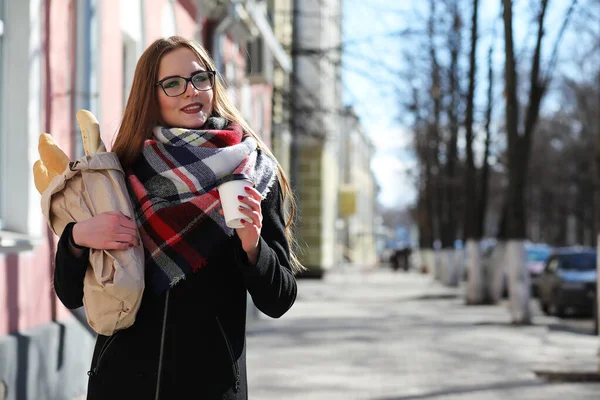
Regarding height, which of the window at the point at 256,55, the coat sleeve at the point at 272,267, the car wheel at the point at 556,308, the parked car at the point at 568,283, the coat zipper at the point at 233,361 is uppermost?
the window at the point at 256,55

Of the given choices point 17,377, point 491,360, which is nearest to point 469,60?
point 491,360

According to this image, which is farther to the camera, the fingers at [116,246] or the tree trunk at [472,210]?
the tree trunk at [472,210]

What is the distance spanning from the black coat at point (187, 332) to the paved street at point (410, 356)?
243 inches

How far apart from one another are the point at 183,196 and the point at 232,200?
180mm

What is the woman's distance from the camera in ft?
8.71

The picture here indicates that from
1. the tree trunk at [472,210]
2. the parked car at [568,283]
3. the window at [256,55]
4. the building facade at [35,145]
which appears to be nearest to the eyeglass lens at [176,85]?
the building facade at [35,145]

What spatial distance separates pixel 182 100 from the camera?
2.82 m

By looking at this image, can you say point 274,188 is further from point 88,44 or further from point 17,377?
point 88,44

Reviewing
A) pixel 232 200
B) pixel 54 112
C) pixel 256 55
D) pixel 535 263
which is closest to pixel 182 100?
pixel 232 200

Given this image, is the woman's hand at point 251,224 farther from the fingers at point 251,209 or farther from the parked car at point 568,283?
the parked car at point 568,283

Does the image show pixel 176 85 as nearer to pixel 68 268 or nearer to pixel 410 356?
pixel 68 268

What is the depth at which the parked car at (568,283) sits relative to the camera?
2177 centimetres

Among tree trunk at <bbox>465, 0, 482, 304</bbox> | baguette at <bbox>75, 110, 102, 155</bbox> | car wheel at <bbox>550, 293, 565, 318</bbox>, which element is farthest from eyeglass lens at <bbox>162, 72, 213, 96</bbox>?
tree trunk at <bbox>465, 0, 482, 304</bbox>

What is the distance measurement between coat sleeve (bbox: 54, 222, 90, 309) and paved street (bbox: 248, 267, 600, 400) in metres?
6.24
